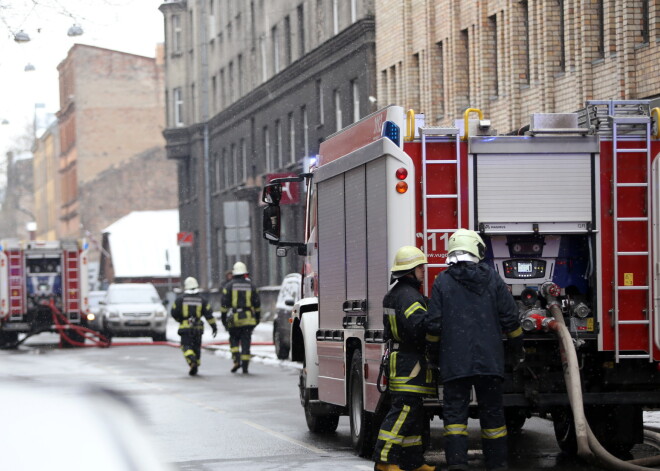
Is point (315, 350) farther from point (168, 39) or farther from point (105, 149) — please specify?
point (105, 149)

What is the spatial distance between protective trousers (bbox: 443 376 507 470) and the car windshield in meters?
28.4

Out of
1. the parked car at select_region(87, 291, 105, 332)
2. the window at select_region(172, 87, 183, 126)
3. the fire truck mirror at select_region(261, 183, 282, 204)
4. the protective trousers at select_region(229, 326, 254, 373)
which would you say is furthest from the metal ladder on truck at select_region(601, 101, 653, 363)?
the window at select_region(172, 87, 183, 126)

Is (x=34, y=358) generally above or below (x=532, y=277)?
below

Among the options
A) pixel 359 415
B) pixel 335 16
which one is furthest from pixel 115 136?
pixel 359 415

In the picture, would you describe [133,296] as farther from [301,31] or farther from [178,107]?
[178,107]

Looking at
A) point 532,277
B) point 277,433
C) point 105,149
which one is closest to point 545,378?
point 532,277

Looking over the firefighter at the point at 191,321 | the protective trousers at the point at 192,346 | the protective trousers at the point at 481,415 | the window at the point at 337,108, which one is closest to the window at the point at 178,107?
the window at the point at 337,108

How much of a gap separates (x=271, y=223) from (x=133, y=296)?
24112 millimetres

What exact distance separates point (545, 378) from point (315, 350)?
3.27m

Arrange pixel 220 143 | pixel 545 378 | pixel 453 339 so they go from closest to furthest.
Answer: pixel 453 339 < pixel 545 378 < pixel 220 143

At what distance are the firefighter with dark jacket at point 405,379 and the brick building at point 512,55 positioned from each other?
13099mm

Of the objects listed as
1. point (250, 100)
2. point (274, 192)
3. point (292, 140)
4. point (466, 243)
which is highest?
point (250, 100)

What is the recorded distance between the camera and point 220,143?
5891 centimetres

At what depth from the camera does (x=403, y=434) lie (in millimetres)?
9688
